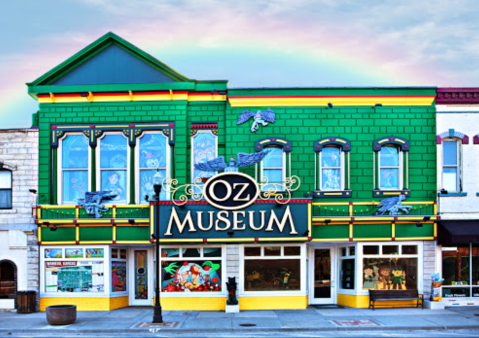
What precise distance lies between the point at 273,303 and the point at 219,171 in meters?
5.56

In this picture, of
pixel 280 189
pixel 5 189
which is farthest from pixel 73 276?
pixel 280 189

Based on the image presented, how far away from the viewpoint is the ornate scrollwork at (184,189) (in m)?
19.5

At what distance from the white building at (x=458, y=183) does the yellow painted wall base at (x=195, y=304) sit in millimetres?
8765

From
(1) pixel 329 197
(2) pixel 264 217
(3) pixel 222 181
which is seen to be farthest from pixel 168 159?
(1) pixel 329 197

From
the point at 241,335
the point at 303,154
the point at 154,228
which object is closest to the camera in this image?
the point at 241,335

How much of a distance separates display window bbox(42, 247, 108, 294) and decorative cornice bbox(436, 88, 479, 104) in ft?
48.9

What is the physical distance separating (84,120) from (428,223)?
14.4 metres

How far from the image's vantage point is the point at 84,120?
68.5 ft

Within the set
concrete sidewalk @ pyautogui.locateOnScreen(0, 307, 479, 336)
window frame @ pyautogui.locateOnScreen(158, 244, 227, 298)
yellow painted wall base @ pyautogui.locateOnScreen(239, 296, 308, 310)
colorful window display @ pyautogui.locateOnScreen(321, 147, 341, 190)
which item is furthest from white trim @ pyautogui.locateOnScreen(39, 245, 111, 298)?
colorful window display @ pyautogui.locateOnScreen(321, 147, 341, 190)

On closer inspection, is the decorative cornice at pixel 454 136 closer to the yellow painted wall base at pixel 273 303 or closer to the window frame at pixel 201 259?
the yellow painted wall base at pixel 273 303

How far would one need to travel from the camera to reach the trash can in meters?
19.8

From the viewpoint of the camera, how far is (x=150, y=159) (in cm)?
2080

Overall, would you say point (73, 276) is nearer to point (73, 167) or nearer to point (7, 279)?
point (7, 279)

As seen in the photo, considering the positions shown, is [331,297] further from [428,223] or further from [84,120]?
[84,120]
